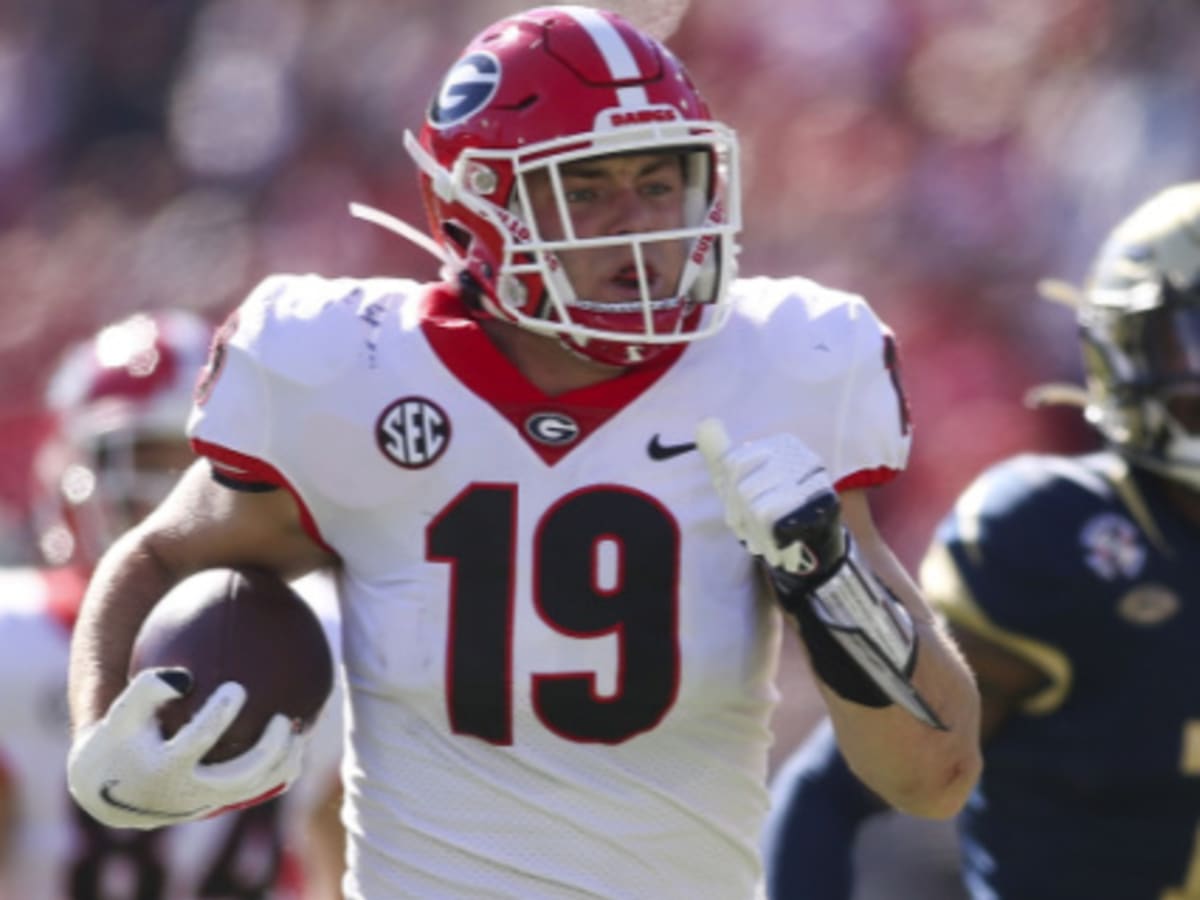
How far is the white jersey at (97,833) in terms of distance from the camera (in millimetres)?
3090

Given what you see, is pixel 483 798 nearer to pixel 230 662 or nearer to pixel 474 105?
pixel 230 662

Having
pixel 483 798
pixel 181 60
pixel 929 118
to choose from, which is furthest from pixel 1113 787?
pixel 181 60

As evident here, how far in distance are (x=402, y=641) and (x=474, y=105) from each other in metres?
0.54

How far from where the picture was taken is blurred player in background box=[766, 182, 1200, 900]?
Result: 8.78 feet

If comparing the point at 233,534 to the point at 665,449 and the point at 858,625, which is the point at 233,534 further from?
the point at 858,625

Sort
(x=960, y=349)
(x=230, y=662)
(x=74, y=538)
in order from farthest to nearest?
(x=960, y=349) < (x=74, y=538) < (x=230, y=662)

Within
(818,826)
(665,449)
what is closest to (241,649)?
(665,449)

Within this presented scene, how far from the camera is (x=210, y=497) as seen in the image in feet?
6.98

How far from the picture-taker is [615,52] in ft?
6.95

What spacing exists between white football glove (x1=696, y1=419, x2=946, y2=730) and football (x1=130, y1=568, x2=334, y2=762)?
0.46 metres

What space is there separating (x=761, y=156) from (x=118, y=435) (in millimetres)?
Answer: 3887

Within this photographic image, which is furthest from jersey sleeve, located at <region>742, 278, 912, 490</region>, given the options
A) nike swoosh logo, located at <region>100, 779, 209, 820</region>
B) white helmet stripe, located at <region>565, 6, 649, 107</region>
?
nike swoosh logo, located at <region>100, 779, 209, 820</region>

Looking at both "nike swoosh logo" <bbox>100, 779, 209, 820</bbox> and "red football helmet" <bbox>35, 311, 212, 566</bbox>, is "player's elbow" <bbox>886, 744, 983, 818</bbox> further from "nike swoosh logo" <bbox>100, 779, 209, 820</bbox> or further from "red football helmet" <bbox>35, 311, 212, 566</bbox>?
"red football helmet" <bbox>35, 311, 212, 566</bbox>

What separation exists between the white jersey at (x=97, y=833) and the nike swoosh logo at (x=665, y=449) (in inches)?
42.2
